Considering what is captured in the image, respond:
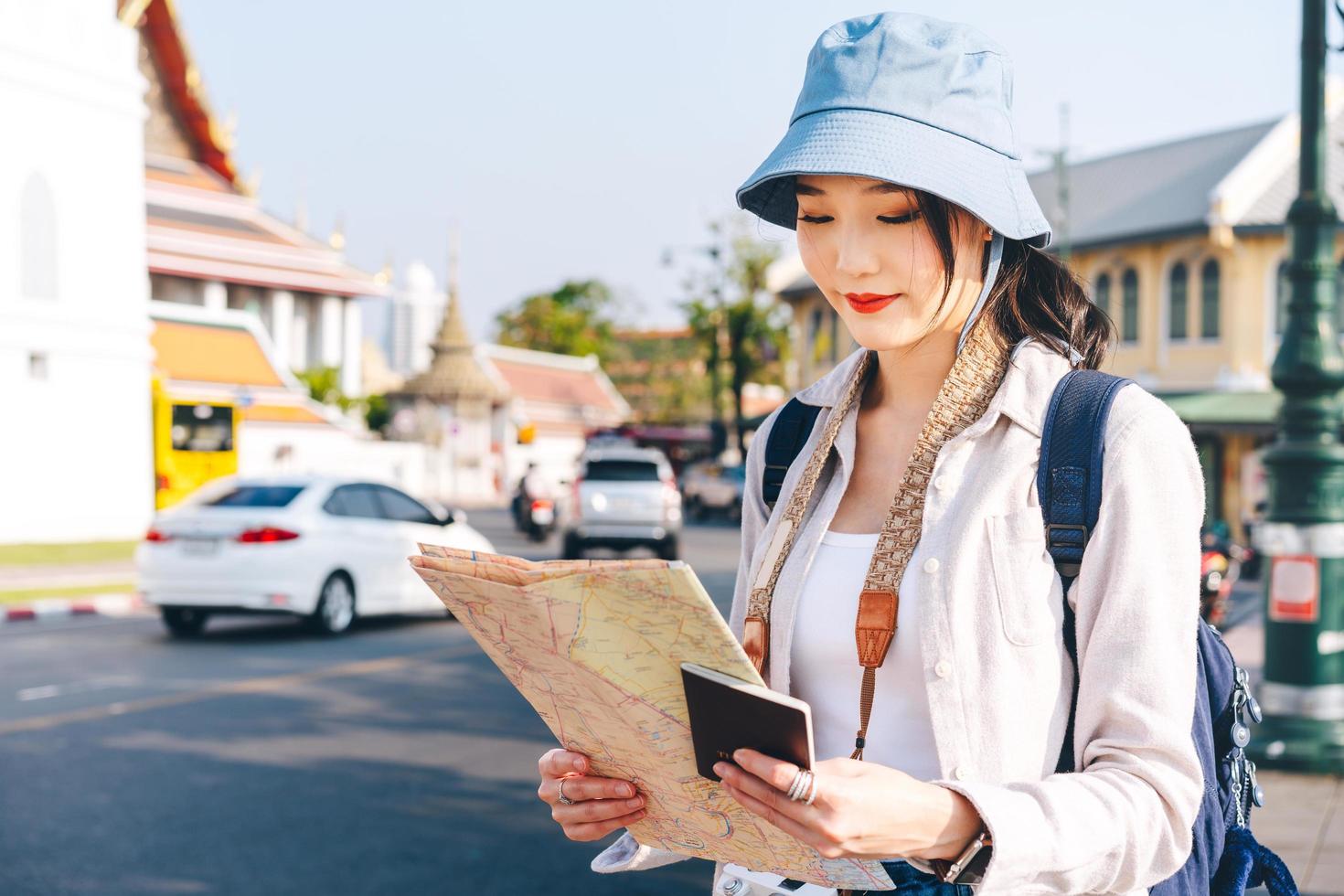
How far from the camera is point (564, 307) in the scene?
8175 cm

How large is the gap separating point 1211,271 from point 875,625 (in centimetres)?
3035

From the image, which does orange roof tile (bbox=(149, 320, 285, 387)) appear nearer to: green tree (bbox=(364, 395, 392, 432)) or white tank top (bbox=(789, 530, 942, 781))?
green tree (bbox=(364, 395, 392, 432))

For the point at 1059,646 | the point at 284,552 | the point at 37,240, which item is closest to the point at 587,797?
the point at 1059,646

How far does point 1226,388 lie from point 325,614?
22845mm

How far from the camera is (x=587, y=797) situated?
1.64 metres

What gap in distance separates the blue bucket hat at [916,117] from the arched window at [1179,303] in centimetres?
3032

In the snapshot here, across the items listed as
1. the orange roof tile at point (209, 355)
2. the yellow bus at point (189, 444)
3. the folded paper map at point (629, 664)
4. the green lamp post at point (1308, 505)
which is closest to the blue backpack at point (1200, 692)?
the folded paper map at point (629, 664)

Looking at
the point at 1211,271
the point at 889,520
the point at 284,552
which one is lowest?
the point at 284,552

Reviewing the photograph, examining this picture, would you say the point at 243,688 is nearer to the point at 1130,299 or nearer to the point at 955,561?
the point at 955,561

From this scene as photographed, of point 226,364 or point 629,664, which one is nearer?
point 629,664

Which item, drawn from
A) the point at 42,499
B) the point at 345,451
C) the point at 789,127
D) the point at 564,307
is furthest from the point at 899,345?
the point at 564,307

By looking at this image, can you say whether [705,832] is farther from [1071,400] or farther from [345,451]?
[345,451]

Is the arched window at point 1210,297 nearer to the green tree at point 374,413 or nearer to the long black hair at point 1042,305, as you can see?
the long black hair at point 1042,305

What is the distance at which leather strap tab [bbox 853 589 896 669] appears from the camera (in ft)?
5.31
